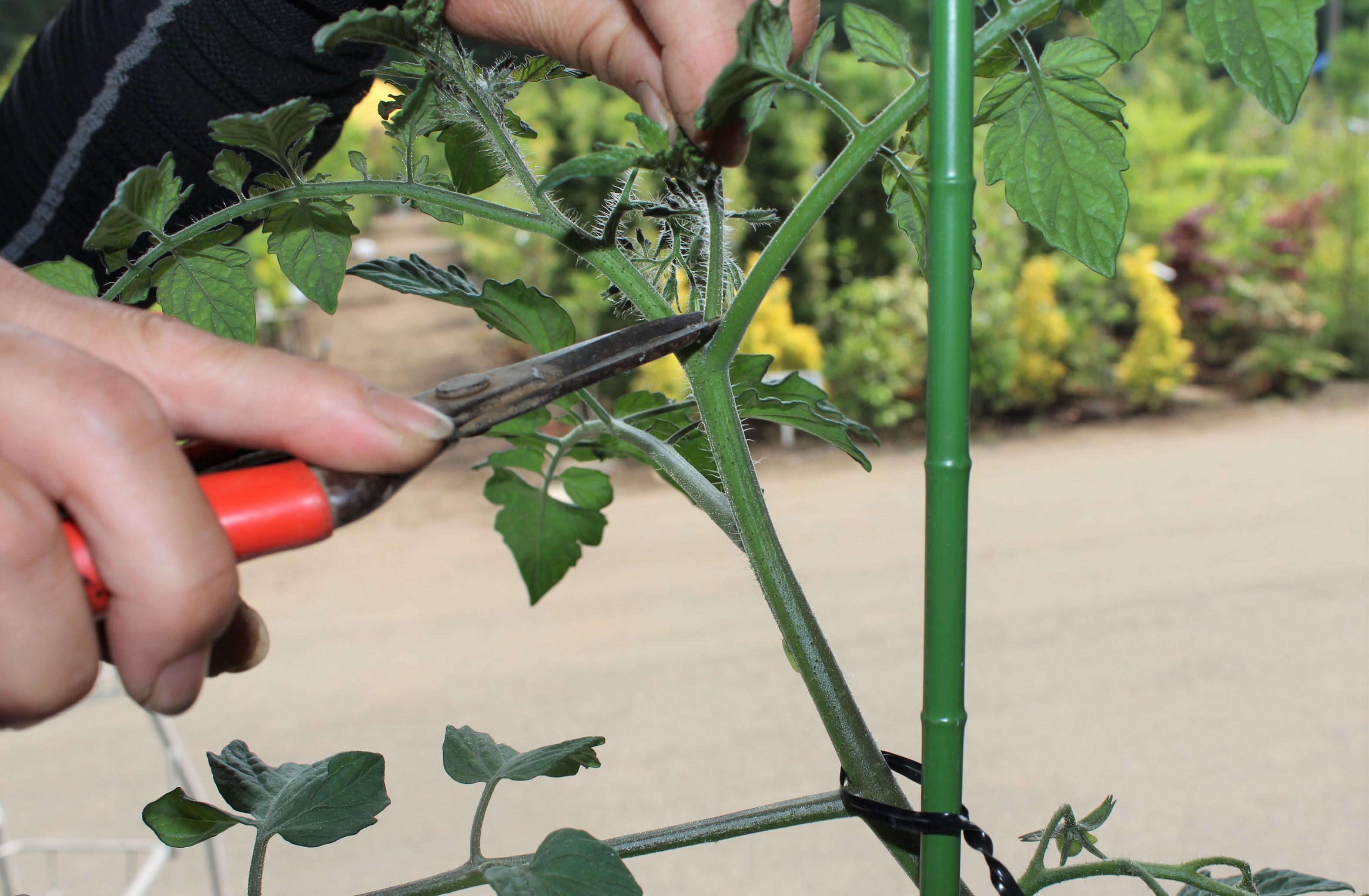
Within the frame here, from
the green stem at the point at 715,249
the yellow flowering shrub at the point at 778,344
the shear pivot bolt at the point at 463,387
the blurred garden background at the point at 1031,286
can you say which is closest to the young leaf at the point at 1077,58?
the green stem at the point at 715,249

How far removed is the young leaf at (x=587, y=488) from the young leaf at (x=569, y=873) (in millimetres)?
220

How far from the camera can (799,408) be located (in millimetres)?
462

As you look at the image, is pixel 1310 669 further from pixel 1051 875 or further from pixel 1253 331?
pixel 1253 331

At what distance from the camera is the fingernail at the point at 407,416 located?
328 millimetres

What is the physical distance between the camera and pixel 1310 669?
8.63 feet

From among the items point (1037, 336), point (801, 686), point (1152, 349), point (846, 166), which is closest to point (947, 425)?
point (846, 166)

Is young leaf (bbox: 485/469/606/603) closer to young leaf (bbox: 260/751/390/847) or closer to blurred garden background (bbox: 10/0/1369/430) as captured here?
young leaf (bbox: 260/751/390/847)

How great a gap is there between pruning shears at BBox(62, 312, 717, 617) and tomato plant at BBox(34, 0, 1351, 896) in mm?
26

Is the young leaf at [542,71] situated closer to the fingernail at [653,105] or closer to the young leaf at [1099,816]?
the fingernail at [653,105]

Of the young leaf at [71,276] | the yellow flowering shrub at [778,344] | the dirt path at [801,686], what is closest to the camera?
the young leaf at [71,276]

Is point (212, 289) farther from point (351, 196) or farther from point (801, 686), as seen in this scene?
point (801, 686)

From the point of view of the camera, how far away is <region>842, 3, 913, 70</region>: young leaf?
1.29 ft

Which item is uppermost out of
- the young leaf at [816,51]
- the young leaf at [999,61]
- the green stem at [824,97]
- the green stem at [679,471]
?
the young leaf at [999,61]

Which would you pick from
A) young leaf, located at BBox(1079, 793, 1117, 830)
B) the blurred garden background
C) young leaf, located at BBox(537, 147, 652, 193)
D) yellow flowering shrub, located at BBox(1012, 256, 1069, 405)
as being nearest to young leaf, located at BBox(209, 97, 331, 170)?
young leaf, located at BBox(537, 147, 652, 193)
